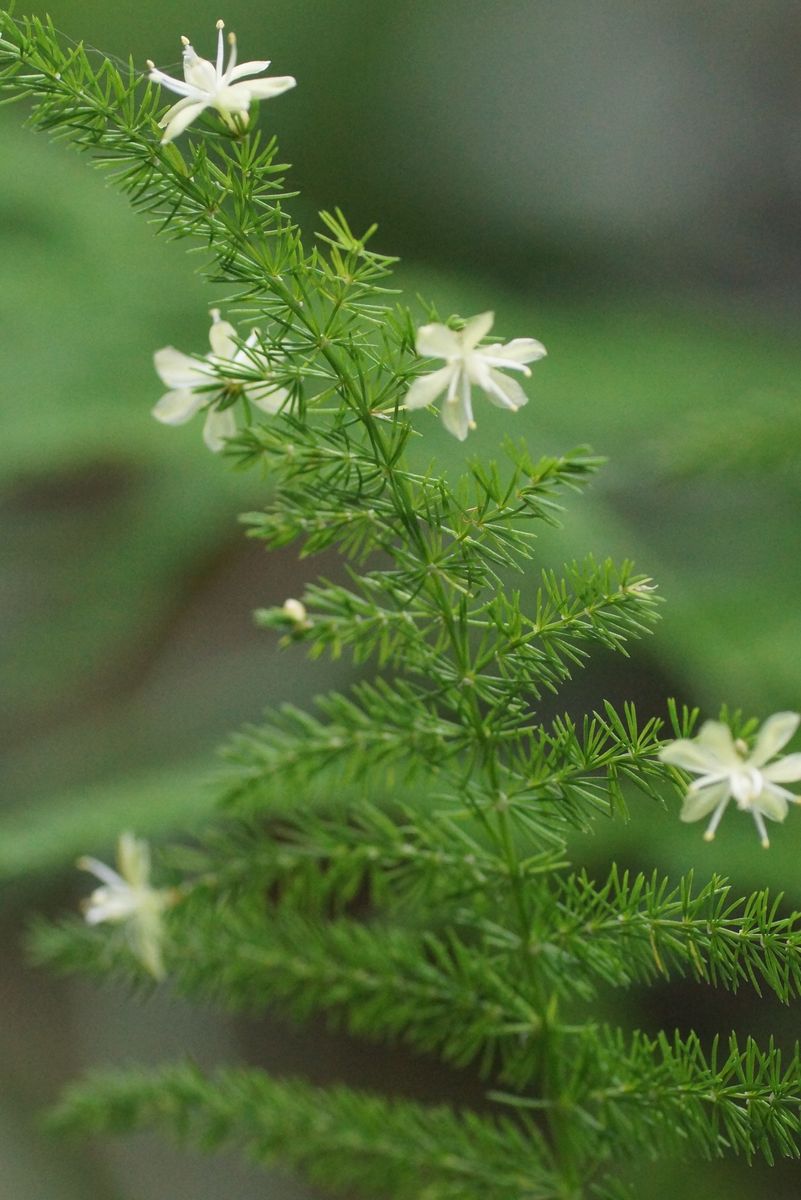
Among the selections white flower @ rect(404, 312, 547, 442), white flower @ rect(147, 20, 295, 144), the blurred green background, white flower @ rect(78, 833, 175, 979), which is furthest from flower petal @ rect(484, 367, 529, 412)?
the blurred green background

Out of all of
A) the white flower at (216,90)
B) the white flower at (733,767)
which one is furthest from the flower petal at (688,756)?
the white flower at (216,90)

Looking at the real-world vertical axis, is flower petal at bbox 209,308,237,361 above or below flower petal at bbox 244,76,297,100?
below

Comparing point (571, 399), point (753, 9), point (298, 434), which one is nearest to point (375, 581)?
point (298, 434)

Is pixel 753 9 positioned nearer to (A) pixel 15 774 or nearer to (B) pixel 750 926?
(A) pixel 15 774

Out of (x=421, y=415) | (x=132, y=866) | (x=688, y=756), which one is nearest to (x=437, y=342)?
(x=688, y=756)

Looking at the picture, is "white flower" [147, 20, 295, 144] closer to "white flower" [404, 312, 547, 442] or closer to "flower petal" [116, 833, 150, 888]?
"white flower" [404, 312, 547, 442]

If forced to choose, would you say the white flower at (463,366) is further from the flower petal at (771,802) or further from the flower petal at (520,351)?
the flower petal at (771,802)
